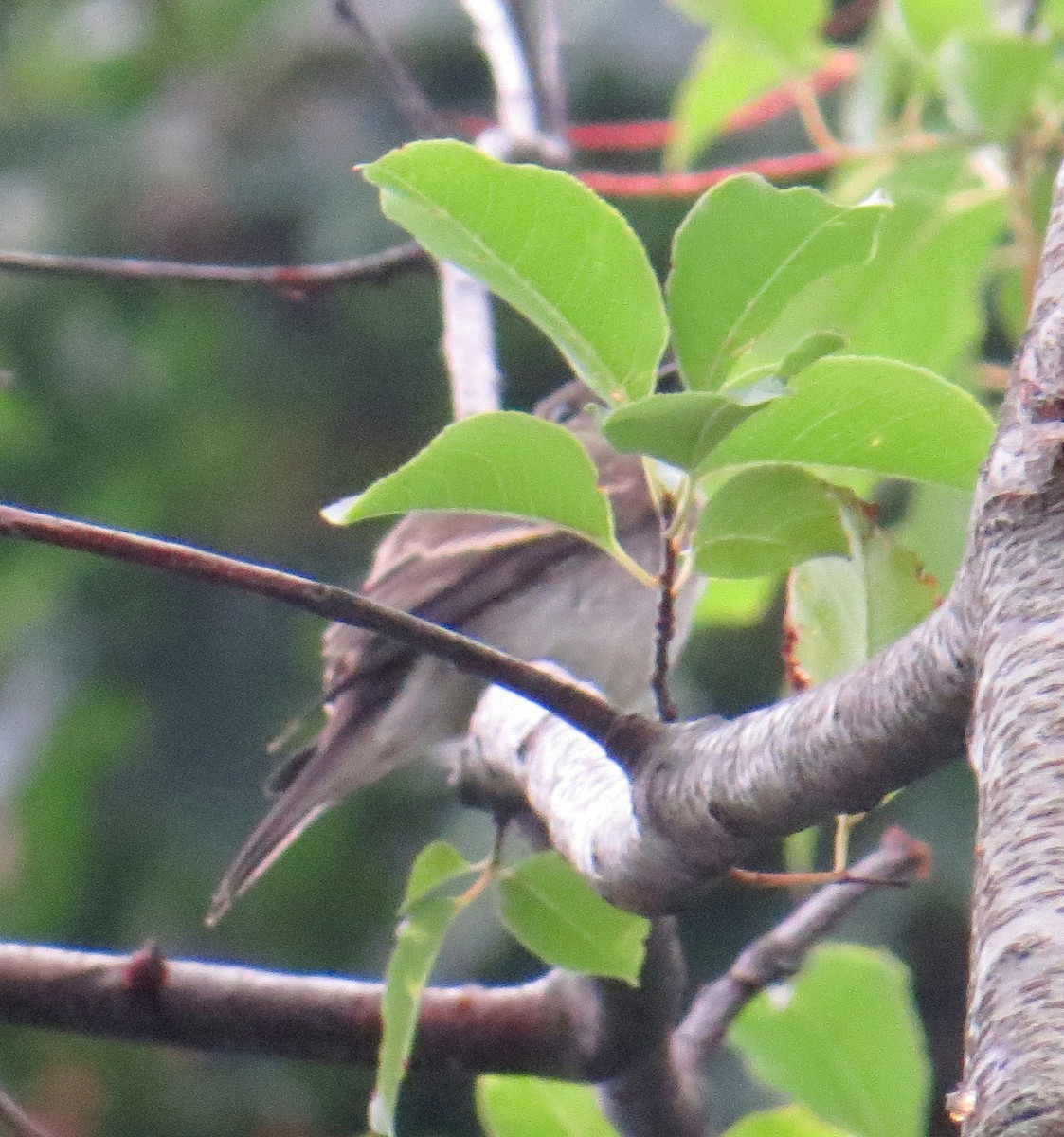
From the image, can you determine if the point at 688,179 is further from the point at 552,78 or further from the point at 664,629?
the point at 664,629

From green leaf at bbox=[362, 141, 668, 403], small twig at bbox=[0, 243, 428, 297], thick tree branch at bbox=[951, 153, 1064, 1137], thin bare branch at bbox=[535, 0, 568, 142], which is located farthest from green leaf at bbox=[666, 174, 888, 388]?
thin bare branch at bbox=[535, 0, 568, 142]

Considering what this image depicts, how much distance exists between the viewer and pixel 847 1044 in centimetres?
133

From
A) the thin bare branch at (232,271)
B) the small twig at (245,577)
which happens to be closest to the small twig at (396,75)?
the thin bare branch at (232,271)

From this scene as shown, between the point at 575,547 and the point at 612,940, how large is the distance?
55.0 inches

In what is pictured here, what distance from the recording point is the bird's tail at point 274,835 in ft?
6.40

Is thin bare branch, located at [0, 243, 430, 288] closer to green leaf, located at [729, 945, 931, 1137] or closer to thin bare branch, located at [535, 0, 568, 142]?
thin bare branch, located at [535, 0, 568, 142]

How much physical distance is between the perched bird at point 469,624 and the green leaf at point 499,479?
3.92 ft

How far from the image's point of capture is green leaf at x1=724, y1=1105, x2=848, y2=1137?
1.31 metres

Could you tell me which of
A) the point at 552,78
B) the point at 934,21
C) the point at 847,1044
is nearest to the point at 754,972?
the point at 847,1044

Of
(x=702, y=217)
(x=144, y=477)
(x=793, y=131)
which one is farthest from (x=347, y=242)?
(x=702, y=217)

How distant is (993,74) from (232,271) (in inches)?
29.6

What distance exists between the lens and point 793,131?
11.7 ft

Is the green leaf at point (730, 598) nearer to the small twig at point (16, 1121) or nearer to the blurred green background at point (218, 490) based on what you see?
the small twig at point (16, 1121)

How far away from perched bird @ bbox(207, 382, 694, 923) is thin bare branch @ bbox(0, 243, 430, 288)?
1.56 feet
